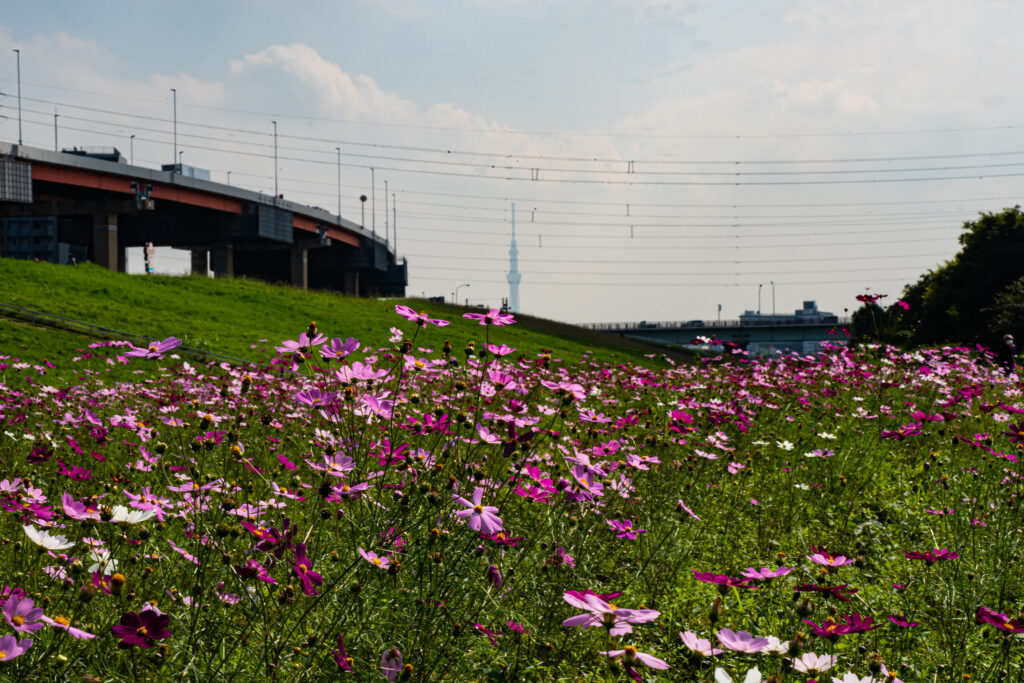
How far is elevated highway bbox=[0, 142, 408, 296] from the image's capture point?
35.1 metres

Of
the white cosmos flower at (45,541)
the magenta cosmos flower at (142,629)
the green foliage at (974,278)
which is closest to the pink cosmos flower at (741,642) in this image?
the magenta cosmos flower at (142,629)

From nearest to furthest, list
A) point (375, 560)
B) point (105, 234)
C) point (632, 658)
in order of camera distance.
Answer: point (632, 658) < point (375, 560) < point (105, 234)

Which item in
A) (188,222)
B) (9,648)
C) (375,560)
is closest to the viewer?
(9,648)

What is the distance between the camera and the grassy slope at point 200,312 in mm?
17969

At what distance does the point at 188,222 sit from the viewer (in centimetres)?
4641

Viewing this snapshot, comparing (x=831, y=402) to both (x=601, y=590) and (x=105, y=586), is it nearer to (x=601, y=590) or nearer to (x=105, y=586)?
(x=601, y=590)

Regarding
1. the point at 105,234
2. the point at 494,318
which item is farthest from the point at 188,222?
the point at 494,318

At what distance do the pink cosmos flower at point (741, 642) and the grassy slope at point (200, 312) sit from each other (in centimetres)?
1424

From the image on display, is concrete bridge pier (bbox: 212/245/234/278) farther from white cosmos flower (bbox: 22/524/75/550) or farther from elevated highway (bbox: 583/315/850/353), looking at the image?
white cosmos flower (bbox: 22/524/75/550)

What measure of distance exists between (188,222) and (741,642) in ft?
165

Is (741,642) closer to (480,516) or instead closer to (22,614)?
(480,516)

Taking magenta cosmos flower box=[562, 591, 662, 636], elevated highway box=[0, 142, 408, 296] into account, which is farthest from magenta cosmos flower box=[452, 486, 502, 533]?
elevated highway box=[0, 142, 408, 296]

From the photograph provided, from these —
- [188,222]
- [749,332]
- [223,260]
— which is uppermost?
[188,222]

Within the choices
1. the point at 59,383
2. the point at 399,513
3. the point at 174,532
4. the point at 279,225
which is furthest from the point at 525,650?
the point at 279,225
